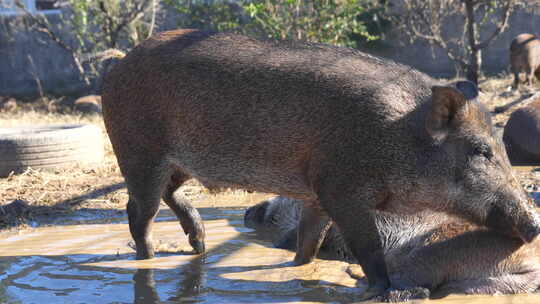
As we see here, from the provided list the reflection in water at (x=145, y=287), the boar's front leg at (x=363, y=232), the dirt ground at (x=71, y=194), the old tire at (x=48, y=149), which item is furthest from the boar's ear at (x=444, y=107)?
the old tire at (x=48, y=149)

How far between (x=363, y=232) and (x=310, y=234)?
0.85m

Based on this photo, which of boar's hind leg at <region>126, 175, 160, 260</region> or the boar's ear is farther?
boar's hind leg at <region>126, 175, 160, 260</region>

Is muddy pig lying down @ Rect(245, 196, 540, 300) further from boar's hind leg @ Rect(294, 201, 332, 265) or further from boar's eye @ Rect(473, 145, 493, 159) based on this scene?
boar's hind leg @ Rect(294, 201, 332, 265)

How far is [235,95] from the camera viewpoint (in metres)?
3.94

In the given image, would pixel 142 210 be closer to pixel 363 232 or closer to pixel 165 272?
pixel 165 272

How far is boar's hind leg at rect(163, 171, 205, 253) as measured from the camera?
4.72m

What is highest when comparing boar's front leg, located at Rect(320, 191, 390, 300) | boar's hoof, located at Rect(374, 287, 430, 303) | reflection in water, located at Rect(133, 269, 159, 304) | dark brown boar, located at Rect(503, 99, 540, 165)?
boar's front leg, located at Rect(320, 191, 390, 300)

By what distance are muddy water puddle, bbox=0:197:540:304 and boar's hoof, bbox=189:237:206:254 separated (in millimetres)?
64

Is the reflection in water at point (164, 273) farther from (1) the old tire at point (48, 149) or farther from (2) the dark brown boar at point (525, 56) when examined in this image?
(2) the dark brown boar at point (525, 56)

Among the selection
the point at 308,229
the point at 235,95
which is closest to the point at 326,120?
the point at 235,95

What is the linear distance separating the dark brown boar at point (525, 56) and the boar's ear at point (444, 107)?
9.05 metres

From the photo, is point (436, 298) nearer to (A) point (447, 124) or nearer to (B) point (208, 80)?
(A) point (447, 124)

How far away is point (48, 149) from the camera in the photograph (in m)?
7.19

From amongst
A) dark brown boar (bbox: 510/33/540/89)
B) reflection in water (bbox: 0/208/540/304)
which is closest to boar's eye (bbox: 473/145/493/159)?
reflection in water (bbox: 0/208/540/304)
